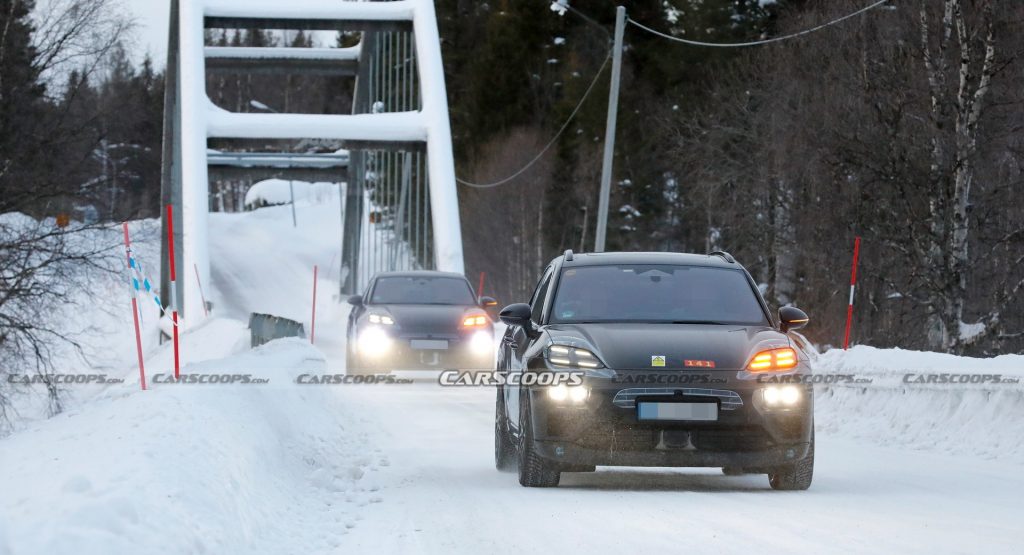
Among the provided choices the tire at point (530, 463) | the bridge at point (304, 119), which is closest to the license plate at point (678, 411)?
the tire at point (530, 463)

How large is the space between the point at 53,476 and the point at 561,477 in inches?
162

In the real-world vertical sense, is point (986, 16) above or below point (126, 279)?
above

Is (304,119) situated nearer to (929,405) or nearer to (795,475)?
(929,405)

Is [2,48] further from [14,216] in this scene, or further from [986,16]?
[986,16]

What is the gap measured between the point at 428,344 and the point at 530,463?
10.4 meters

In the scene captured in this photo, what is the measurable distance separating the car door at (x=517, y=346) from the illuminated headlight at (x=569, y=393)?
2.02 feet

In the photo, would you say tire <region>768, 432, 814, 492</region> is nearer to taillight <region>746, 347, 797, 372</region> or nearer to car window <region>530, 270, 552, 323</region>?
taillight <region>746, 347, 797, 372</region>

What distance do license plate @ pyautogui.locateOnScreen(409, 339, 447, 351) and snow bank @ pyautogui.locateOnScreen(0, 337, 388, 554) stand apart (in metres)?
7.25

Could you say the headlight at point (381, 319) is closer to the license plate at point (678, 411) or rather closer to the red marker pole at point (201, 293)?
the license plate at point (678, 411)

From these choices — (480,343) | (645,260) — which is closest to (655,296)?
(645,260)

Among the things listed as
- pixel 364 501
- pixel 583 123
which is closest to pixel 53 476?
pixel 364 501

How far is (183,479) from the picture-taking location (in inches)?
278

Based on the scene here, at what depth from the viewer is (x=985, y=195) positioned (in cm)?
2494

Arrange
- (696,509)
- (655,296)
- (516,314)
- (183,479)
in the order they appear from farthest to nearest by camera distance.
Result: (516,314)
(655,296)
(696,509)
(183,479)
